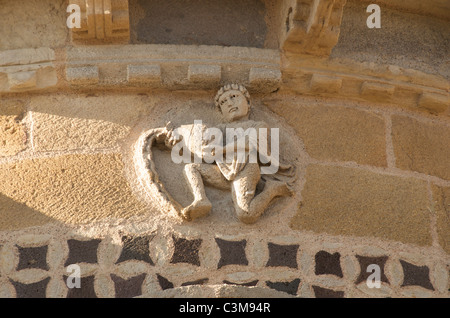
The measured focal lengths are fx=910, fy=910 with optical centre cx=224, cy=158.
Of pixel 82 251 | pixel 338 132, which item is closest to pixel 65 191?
pixel 82 251

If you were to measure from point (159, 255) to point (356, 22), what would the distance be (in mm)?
1669

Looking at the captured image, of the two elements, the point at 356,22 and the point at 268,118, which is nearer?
the point at 268,118

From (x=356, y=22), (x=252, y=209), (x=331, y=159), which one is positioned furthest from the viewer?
(x=356, y=22)

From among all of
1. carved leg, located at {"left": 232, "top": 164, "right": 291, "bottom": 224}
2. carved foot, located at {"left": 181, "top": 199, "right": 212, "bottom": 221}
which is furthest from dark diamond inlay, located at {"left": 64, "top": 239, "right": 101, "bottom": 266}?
carved leg, located at {"left": 232, "top": 164, "right": 291, "bottom": 224}

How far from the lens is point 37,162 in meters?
4.05

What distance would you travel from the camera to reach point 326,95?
4438 millimetres

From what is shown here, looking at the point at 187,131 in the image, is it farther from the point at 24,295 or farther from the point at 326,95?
the point at 24,295

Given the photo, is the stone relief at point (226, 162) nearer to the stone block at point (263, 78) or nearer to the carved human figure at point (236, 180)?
the carved human figure at point (236, 180)

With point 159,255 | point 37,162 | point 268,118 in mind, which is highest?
point 268,118

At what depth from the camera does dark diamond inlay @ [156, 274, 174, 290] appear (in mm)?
3693

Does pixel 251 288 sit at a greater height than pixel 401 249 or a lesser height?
lesser

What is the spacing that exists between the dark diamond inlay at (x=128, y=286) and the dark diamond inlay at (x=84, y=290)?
9 centimetres
